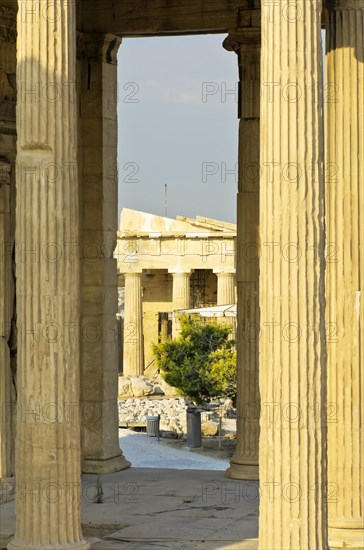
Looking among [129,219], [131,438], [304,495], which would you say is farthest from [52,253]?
[129,219]

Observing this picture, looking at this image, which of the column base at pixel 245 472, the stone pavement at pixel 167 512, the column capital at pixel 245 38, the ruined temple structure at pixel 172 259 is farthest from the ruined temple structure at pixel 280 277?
the ruined temple structure at pixel 172 259

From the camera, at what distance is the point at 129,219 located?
118 m

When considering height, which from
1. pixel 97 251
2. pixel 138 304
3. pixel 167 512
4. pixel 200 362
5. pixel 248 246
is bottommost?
pixel 167 512

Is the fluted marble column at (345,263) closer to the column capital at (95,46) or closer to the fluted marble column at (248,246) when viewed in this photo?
the fluted marble column at (248,246)

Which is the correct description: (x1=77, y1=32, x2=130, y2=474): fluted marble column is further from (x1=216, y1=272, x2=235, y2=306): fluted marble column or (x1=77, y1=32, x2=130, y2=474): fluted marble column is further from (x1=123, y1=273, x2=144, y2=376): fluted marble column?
(x1=216, y1=272, x2=235, y2=306): fluted marble column

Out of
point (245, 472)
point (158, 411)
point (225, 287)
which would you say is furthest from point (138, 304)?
point (245, 472)

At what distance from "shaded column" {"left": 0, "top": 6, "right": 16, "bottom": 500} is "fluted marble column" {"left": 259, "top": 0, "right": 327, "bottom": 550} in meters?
13.1

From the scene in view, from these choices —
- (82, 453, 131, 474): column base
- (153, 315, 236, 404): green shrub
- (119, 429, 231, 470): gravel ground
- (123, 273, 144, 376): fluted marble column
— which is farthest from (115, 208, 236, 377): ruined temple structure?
(82, 453, 131, 474): column base

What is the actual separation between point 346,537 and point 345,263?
20.4 feet

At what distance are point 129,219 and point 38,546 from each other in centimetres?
8674

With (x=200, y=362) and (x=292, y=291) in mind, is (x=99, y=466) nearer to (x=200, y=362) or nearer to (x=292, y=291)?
(x=292, y=291)

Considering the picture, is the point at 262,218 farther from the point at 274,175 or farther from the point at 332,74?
the point at 332,74

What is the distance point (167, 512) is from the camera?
128 feet

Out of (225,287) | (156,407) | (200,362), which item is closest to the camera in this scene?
(200,362)
